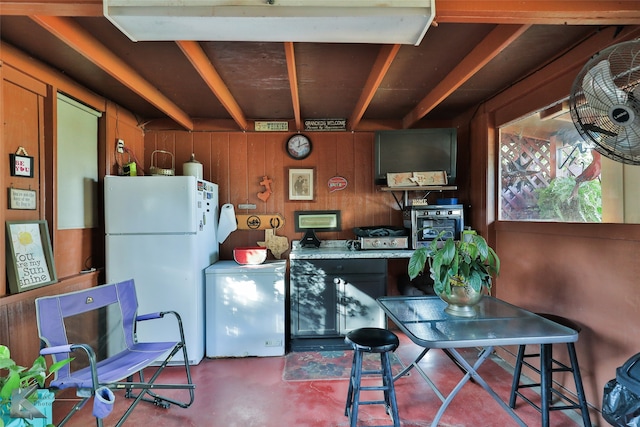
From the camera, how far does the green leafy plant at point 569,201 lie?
6.61ft

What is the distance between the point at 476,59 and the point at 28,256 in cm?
310

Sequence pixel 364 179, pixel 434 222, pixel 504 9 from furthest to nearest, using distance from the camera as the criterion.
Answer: pixel 364 179, pixel 434 222, pixel 504 9

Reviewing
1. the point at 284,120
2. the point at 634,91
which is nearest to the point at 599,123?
the point at 634,91

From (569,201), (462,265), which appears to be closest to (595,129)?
(462,265)

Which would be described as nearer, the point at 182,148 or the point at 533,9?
the point at 533,9

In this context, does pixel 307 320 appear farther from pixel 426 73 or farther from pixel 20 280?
pixel 426 73

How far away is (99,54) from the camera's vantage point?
78.2 inches

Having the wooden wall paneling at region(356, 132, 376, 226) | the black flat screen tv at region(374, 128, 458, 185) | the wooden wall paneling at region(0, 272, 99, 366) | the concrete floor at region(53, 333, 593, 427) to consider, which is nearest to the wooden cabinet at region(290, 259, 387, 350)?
the concrete floor at region(53, 333, 593, 427)

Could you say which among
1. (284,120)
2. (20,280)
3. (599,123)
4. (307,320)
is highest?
(284,120)

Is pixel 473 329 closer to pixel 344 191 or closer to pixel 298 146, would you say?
pixel 344 191

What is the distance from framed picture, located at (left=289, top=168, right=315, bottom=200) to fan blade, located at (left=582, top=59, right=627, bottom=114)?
260 centimetres

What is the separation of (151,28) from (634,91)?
2.07 meters

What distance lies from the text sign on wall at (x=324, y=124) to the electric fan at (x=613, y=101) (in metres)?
2.41

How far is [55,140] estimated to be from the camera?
233cm
